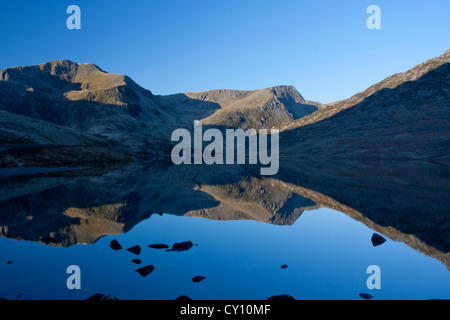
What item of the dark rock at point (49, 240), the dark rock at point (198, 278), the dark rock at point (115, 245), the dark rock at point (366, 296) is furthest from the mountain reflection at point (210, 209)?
the dark rock at point (198, 278)

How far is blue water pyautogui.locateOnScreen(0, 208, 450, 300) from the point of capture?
836cm

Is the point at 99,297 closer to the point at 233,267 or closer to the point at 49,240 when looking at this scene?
the point at 233,267

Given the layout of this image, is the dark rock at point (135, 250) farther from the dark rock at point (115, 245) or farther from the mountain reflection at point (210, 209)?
the mountain reflection at point (210, 209)

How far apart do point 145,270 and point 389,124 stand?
132322 mm

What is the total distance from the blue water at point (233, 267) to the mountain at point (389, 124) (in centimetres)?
8923

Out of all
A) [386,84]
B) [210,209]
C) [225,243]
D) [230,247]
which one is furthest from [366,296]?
[386,84]

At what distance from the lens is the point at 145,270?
32.0ft

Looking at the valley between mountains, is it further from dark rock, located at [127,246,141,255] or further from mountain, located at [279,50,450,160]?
dark rock, located at [127,246,141,255]

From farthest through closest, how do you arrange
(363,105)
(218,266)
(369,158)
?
(363,105)
(369,158)
(218,266)

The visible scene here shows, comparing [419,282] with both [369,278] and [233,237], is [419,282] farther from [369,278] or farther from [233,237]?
[233,237]

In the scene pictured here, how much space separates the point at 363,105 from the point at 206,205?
138138 mm

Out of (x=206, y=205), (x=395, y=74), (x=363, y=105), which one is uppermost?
(x=395, y=74)

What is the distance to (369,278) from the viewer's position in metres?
9.34
